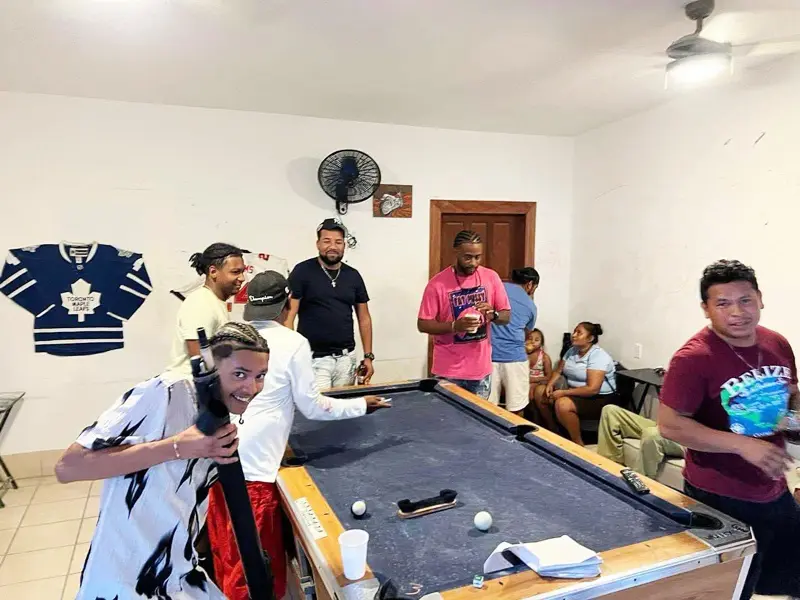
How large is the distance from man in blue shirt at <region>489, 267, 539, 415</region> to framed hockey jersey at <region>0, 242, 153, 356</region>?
2.52m

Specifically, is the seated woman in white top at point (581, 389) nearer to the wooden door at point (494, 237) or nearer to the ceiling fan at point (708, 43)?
the wooden door at point (494, 237)

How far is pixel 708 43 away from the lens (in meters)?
2.40

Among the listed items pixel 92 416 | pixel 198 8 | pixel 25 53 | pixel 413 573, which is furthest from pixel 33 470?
pixel 413 573

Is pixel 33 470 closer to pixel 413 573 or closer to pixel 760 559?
pixel 413 573

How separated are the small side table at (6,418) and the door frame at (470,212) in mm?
2917

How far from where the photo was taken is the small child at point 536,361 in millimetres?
4391

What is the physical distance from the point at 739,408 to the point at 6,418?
4.00m

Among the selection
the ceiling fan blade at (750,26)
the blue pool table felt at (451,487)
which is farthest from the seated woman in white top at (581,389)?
the ceiling fan blade at (750,26)

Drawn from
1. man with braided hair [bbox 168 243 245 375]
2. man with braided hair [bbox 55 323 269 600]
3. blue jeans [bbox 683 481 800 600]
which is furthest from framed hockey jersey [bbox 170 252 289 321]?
blue jeans [bbox 683 481 800 600]

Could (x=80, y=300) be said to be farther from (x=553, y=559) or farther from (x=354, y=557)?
(x=553, y=559)

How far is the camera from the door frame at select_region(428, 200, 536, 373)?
4.47m

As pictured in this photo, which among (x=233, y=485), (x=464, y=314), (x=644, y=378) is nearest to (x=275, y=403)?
(x=233, y=485)

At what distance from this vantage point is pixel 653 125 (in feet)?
12.8

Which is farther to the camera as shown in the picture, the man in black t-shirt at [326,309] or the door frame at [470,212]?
the door frame at [470,212]
